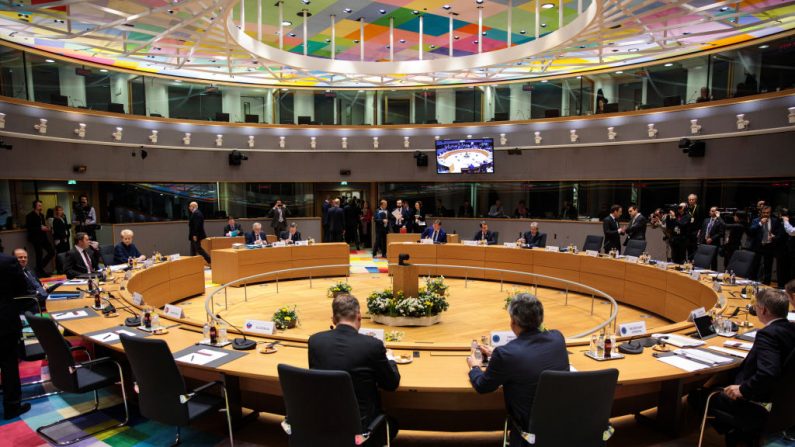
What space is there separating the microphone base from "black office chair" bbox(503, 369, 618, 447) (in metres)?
2.17

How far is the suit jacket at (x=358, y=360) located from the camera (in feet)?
8.99

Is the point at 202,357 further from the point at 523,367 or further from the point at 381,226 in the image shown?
the point at 381,226

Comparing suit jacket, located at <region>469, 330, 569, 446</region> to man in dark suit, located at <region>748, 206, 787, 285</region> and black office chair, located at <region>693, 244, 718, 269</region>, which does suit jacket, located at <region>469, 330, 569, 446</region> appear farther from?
man in dark suit, located at <region>748, 206, 787, 285</region>

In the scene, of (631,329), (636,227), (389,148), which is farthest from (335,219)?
(631,329)

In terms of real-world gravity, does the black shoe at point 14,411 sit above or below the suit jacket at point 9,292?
below

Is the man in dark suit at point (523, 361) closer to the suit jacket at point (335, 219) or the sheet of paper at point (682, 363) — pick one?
the sheet of paper at point (682, 363)

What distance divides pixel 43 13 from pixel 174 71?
512 centimetres

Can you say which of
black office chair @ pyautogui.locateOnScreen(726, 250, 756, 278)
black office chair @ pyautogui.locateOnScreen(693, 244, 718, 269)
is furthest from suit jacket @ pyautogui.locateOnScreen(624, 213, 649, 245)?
black office chair @ pyautogui.locateOnScreen(726, 250, 756, 278)

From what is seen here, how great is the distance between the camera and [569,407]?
258cm

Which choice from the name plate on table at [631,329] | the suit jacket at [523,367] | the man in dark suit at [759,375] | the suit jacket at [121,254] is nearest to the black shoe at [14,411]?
the suit jacket at [523,367]

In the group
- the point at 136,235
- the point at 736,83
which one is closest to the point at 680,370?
the point at 736,83

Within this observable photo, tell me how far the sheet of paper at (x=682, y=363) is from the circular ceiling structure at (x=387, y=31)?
18.4ft

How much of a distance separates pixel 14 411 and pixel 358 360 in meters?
3.38

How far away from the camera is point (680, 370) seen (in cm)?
332
